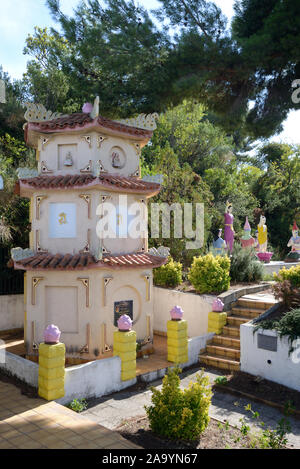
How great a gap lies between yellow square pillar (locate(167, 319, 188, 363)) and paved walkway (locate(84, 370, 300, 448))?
1754 millimetres

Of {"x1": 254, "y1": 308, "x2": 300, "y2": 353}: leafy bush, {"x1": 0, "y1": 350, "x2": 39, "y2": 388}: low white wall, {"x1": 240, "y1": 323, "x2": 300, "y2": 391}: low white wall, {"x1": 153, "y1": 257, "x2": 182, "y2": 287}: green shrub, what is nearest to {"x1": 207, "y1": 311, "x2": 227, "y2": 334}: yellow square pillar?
{"x1": 240, "y1": 323, "x2": 300, "y2": 391}: low white wall

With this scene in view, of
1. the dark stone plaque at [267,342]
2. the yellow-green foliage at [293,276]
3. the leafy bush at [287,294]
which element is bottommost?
the dark stone plaque at [267,342]

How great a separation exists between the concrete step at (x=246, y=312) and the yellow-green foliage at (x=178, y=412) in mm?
5826

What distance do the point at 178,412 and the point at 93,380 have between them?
2.97m

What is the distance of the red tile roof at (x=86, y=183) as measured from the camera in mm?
11250

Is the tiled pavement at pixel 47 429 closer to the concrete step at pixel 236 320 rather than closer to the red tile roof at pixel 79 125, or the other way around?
the concrete step at pixel 236 320

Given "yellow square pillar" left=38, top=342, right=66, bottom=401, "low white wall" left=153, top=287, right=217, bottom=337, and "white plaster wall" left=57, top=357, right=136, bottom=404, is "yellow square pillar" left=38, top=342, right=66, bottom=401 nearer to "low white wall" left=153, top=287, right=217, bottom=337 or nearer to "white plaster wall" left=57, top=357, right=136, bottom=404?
"white plaster wall" left=57, top=357, right=136, bottom=404

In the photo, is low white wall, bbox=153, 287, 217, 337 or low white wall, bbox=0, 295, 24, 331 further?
low white wall, bbox=0, 295, 24, 331

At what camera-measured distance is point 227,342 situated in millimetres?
12086

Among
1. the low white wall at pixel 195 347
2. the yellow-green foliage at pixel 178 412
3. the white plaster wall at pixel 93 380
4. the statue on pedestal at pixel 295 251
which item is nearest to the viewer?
the yellow-green foliage at pixel 178 412

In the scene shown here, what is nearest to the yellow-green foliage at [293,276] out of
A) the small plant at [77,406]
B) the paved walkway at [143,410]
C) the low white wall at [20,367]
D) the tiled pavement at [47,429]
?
the paved walkway at [143,410]

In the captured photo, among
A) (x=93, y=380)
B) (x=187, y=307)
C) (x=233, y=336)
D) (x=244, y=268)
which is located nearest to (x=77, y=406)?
(x=93, y=380)

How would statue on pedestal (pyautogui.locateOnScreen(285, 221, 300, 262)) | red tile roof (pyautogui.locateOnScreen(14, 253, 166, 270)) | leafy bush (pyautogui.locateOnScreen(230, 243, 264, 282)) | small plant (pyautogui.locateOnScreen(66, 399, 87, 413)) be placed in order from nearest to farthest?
small plant (pyautogui.locateOnScreen(66, 399, 87, 413))
red tile roof (pyautogui.locateOnScreen(14, 253, 166, 270))
leafy bush (pyautogui.locateOnScreen(230, 243, 264, 282))
statue on pedestal (pyautogui.locateOnScreen(285, 221, 300, 262))

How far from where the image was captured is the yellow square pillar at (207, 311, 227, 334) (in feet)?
41.2
